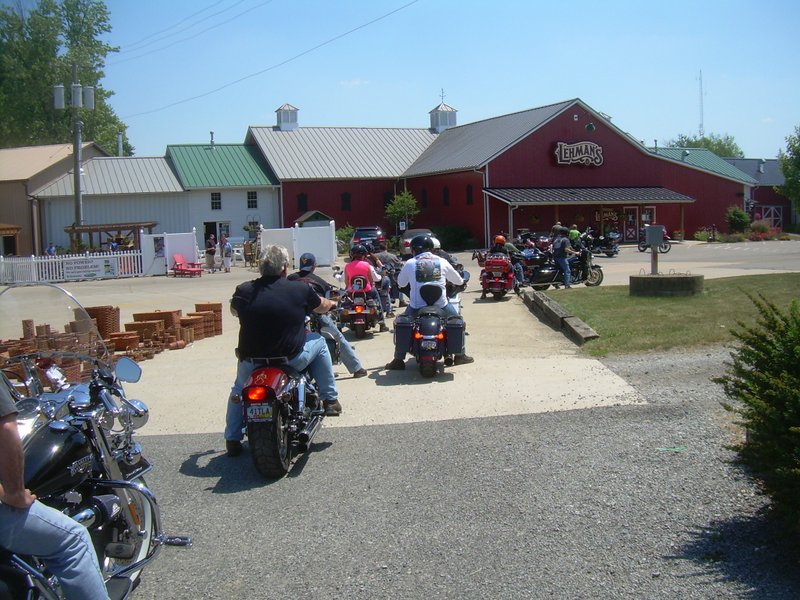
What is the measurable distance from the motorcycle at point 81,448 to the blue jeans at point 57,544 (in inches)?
3.4

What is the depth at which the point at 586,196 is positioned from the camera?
49312 millimetres

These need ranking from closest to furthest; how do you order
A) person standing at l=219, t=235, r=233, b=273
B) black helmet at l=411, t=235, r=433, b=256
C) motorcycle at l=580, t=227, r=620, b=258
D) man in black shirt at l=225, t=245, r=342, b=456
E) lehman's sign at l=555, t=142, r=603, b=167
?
man in black shirt at l=225, t=245, r=342, b=456
black helmet at l=411, t=235, r=433, b=256
motorcycle at l=580, t=227, r=620, b=258
person standing at l=219, t=235, r=233, b=273
lehman's sign at l=555, t=142, r=603, b=167

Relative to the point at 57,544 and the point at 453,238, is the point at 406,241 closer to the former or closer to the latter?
the point at 453,238

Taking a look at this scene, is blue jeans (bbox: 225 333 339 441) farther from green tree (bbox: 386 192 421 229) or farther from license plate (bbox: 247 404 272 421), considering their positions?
green tree (bbox: 386 192 421 229)

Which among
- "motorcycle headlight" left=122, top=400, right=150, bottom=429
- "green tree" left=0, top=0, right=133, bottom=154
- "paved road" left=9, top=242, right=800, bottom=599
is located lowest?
"paved road" left=9, top=242, right=800, bottom=599

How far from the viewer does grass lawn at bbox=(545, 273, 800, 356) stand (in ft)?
37.8

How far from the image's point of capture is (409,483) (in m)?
6.30

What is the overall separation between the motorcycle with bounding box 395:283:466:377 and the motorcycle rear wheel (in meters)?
3.83

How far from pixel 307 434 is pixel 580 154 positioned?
46492mm

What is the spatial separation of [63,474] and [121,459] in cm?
65

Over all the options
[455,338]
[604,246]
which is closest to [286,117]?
[604,246]

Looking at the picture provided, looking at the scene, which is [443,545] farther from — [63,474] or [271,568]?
[63,474]

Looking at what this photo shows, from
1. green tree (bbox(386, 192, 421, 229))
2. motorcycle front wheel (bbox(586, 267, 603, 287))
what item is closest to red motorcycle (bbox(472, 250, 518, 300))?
motorcycle front wheel (bbox(586, 267, 603, 287))

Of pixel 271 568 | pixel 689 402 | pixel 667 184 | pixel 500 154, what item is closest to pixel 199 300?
pixel 689 402
